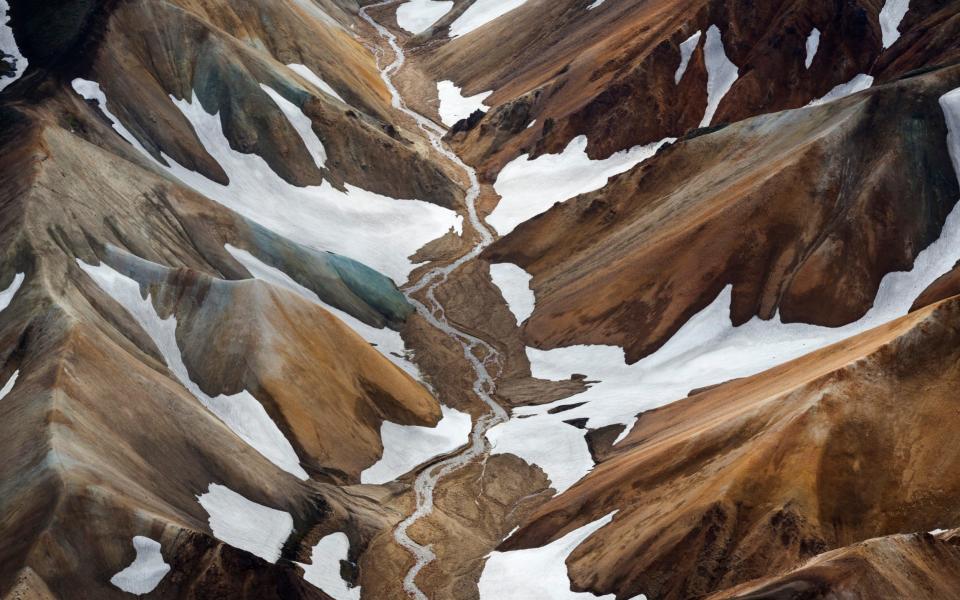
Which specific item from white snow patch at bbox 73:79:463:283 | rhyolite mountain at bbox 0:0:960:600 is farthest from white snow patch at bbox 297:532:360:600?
white snow patch at bbox 73:79:463:283

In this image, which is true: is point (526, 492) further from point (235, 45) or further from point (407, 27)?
point (407, 27)

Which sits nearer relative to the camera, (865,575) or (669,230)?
(865,575)

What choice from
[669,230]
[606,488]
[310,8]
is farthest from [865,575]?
[310,8]

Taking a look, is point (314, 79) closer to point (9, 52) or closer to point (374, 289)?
point (9, 52)

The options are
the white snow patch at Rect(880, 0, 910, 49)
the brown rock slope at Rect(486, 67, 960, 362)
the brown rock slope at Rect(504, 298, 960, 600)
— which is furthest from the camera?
the white snow patch at Rect(880, 0, 910, 49)

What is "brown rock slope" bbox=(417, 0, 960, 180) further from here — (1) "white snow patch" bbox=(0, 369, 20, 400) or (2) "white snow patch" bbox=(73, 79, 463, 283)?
(1) "white snow patch" bbox=(0, 369, 20, 400)

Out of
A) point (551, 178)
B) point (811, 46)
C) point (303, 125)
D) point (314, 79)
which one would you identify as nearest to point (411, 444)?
point (303, 125)
